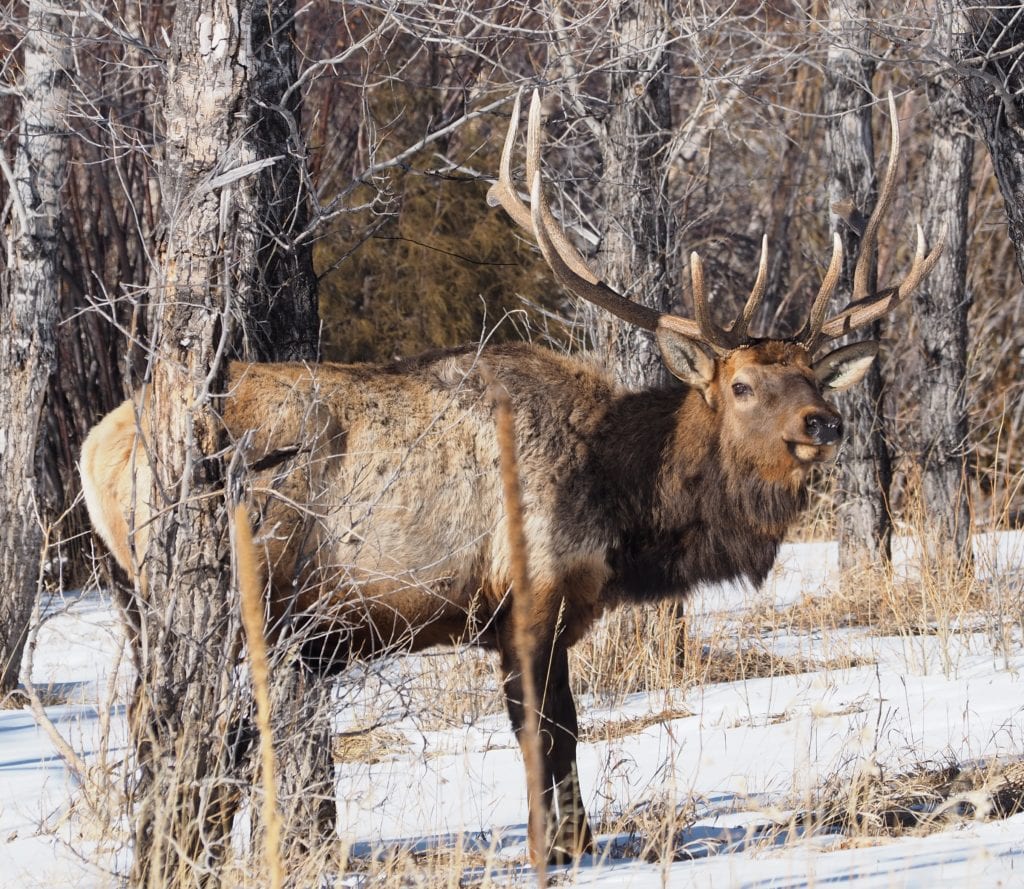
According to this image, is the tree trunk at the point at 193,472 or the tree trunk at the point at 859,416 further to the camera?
the tree trunk at the point at 859,416

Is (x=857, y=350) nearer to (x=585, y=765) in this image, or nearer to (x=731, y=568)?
(x=731, y=568)

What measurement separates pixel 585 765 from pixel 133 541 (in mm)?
2937

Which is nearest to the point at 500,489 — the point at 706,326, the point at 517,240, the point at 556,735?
the point at 556,735

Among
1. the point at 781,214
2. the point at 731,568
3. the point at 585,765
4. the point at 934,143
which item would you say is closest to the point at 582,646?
the point at 585,765

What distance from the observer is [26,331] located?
807 cm

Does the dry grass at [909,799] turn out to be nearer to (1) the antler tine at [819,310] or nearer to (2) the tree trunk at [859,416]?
(1) the antler tine at [819,310]

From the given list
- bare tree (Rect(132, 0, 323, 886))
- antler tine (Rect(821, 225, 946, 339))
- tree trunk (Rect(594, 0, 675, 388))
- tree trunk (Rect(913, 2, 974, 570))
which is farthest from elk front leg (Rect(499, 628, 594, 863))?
tree trunk (Rect(913, 2, 974, 570))

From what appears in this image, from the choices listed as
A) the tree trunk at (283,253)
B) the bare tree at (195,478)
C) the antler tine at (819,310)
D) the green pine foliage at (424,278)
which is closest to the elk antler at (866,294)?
the antler tine at (819,310)

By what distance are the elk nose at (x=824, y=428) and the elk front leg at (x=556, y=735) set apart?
1324 mm

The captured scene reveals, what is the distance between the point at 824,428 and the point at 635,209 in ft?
10.4

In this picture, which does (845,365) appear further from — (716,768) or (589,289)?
(716,768)

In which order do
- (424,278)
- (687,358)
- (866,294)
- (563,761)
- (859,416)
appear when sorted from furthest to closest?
(424,278) → (859,416) → (866,294) → (687,358) → (563,761)

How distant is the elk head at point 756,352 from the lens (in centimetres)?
539

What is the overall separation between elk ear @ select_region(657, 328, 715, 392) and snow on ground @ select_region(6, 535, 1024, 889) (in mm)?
959
